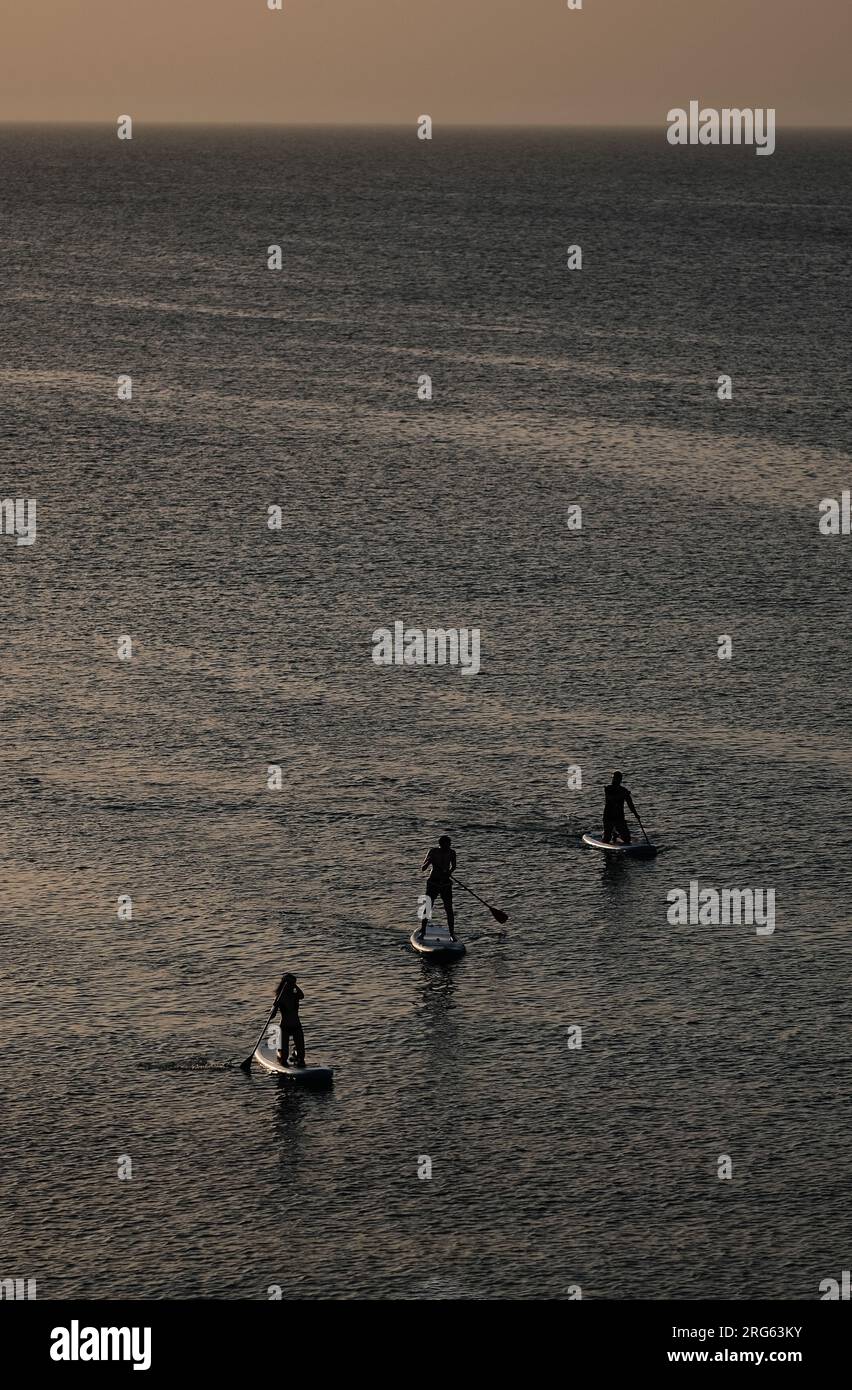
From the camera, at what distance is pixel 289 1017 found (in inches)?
1558

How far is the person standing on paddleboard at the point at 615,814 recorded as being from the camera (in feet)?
171

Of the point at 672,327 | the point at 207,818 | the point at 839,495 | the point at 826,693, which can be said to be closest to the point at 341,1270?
the point at 207,818

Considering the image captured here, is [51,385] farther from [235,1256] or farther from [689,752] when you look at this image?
[235,1256]

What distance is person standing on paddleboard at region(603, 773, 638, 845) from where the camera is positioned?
52031 mm

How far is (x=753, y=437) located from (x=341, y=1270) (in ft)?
281

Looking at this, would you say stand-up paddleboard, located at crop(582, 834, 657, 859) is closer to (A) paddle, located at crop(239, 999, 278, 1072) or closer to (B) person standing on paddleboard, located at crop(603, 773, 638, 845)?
(B) person standing on paddleboard, located at crop(603, 773, 638, 845)

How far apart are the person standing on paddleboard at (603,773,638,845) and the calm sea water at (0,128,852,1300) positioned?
1.31 meters

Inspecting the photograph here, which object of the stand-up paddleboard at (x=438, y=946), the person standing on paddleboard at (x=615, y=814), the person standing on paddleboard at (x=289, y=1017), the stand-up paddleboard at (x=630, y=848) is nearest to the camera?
the person standing on paddleboard at (x=289, y=1017)

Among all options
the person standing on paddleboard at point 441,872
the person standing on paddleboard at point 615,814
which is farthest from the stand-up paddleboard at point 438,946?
the person standing on paddleboard at point 615,814

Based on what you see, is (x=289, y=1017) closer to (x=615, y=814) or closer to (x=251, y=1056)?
(x=251, y=1056)

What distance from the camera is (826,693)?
67.4 m

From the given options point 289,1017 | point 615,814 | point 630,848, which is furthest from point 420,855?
point 289,1017

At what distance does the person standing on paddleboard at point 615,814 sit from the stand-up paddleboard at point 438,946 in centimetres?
757

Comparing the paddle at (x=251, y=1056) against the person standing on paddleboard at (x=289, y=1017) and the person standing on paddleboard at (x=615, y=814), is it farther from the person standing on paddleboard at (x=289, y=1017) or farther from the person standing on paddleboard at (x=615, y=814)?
the person standing on paddleboard at (x=615, y=814)
